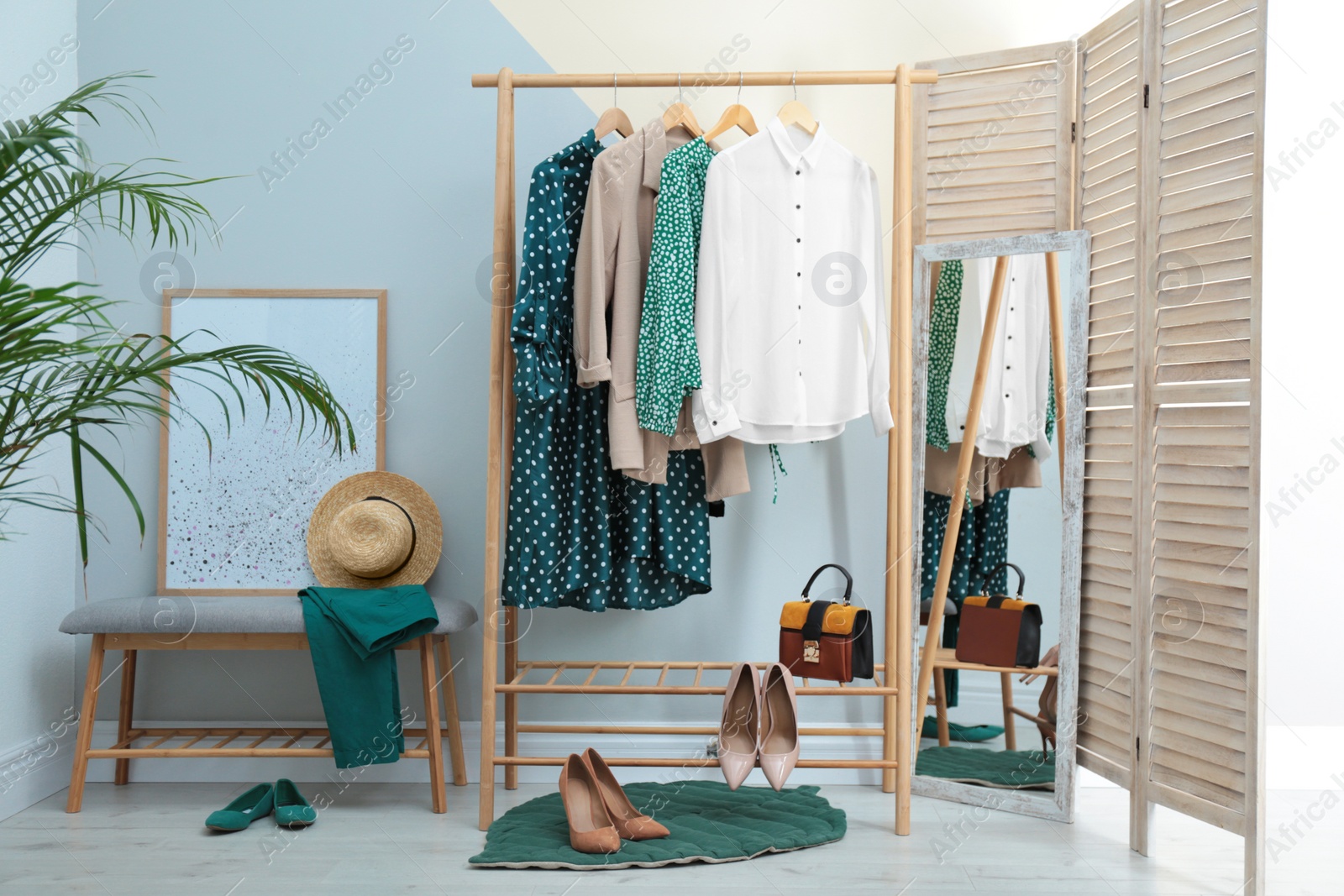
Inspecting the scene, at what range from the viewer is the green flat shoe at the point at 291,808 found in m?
2.30

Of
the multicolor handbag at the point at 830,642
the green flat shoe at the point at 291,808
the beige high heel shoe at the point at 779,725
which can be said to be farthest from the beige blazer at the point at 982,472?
the green flat shoe at the point at 291,808

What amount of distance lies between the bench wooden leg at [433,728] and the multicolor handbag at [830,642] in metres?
0.92

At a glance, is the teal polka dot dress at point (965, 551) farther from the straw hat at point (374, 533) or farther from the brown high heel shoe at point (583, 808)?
the straw hat at point (374, 533)

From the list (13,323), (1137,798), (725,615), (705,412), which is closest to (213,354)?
(13,323)

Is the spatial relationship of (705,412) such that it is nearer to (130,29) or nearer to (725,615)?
(725,615)

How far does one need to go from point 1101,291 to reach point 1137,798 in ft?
4.02

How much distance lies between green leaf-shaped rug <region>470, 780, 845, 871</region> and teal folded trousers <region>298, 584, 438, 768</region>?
0.41 metres

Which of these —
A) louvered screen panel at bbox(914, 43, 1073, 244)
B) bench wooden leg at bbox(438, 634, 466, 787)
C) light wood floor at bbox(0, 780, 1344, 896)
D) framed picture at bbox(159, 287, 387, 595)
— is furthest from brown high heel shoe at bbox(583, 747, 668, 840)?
louvered screen panel at bbox(914, 43, 1073, 244)

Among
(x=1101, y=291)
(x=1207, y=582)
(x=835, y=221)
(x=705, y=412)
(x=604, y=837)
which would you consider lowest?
(x=604, y=837)

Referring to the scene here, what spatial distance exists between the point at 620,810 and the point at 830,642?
0.66m

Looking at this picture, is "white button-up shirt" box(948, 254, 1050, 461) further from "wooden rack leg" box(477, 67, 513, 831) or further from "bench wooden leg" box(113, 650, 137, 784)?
→ "bench wooden leg" box(113, 650, 137, 784)

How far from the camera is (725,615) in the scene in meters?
2.80

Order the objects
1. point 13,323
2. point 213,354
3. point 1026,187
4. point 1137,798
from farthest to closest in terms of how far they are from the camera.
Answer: point 1026,187, point 1137,798, point 213,354, point 13,323

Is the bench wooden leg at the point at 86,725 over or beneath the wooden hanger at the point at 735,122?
beneath
